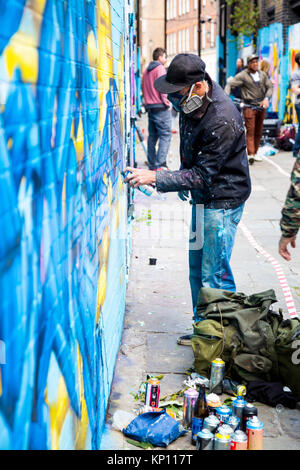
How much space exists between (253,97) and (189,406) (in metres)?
11.1

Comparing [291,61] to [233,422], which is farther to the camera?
[291,61]

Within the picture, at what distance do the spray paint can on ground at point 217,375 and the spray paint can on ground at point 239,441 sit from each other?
33.0 inches

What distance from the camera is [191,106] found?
12.9 feet

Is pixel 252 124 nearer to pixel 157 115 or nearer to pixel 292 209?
pixel 157 115

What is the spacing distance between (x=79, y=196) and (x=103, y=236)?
0.95m

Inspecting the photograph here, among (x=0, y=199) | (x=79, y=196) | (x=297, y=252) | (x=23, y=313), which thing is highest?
(x=0, y=199)

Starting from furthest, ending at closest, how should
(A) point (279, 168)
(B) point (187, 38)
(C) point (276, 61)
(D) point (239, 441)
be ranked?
(B) point (187, 38), (C) point (276, 61), (A) point (279, 168), (D) point (239, 441)

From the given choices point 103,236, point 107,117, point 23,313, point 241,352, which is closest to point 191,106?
point 107,117

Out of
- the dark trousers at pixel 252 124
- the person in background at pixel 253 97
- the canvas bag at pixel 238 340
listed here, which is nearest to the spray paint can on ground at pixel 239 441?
the canvas bag at pixel 238 340

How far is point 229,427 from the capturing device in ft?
10.2

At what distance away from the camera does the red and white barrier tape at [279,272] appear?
5.45m

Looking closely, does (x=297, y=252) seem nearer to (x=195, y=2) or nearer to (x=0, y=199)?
(x=0, y=199)

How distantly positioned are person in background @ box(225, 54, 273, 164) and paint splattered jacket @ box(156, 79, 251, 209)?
9528mm

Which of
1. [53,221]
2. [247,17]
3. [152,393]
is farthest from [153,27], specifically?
[53,221]
